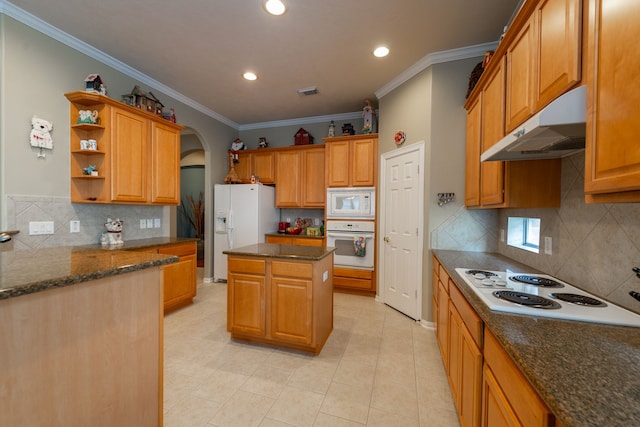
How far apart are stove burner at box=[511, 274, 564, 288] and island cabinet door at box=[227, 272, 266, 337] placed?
194 centimetres

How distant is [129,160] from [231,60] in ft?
5.27

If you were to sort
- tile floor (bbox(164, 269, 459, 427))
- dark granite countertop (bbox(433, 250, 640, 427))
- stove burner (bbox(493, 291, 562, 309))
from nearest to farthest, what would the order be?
dark granite countertop (bbox(433, 250, 640, 427)) → stove burner (bbox(493, 291, 562, 309)) → tile floor (bbox(164, 269, 459, 427))

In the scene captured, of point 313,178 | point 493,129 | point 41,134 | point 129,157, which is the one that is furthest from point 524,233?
point 41,134

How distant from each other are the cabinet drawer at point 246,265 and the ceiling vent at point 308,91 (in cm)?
253

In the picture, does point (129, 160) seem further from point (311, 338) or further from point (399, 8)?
point (399, 8)

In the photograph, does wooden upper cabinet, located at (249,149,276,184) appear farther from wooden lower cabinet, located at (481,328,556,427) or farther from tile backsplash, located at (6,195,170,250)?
wooden lower cabinet, located at (481,328,556,427)

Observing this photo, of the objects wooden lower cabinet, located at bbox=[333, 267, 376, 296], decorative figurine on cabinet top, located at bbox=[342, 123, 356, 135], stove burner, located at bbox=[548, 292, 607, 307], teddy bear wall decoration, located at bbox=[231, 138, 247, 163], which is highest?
decorative figurine on cabinet top, located at bbox=[342, 123, 356, 135]

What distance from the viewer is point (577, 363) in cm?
74

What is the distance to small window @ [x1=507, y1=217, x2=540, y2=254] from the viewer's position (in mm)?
2037

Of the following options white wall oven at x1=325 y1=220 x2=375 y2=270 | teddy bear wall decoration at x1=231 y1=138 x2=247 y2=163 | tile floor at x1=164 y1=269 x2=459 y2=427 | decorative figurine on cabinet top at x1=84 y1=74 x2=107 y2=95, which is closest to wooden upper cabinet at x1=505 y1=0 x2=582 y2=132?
tile floor at x1=164 y1=269 x2=459 y2=427

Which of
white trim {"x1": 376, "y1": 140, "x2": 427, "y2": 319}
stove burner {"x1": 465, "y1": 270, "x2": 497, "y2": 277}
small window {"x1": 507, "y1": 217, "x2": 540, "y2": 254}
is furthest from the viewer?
white trim {"x1": 376, "y1": 140, "x2": 427, "y2": 319}

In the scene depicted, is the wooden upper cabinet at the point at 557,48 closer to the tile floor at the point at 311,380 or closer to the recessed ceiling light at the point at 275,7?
the recessed ceiling light at the point at 275,7

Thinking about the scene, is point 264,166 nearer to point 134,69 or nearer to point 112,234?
point 134,69

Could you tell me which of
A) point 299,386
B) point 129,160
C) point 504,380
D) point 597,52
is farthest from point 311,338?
point 129,160
